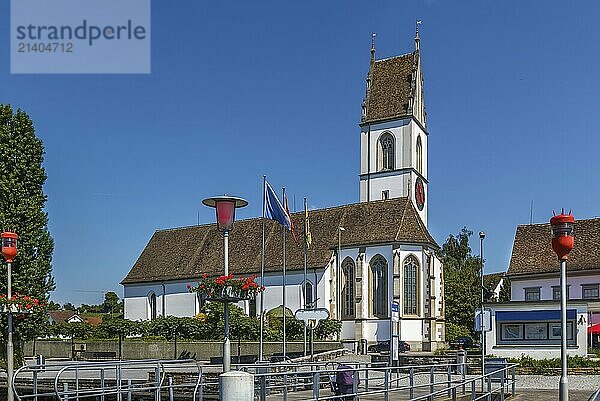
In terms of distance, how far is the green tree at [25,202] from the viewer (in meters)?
34.4

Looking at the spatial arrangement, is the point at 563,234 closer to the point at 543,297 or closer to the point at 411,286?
the point at 543,297

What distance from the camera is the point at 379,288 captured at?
64688 mm

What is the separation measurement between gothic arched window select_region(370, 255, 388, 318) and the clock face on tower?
1628 cm

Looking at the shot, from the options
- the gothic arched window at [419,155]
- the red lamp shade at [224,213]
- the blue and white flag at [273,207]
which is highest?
the gothic arched window at [419,155]

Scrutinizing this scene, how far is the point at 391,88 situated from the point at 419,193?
11.7 m

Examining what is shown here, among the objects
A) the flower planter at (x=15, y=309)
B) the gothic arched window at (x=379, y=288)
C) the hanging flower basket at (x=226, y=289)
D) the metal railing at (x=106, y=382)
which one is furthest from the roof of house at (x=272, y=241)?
the hanging flower basket at (x=226, y=289)

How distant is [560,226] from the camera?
518 inches

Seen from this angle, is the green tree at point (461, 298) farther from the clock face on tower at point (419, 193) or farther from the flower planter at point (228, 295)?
the flower planter at point (228, 295)

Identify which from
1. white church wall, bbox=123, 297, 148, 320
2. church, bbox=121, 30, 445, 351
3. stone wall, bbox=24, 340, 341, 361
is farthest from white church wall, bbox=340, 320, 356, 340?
white church wall, bbox=123, 297, 148, 320

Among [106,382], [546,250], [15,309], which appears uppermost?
[546,250]

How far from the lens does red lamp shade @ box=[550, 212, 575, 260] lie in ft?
42.9

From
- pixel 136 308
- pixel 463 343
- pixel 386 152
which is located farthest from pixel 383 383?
pixel 136 308

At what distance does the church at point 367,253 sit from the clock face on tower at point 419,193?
4.7 inches

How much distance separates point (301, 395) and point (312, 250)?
47.1 meters
